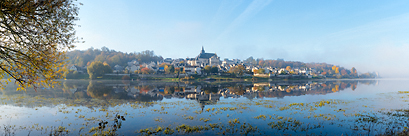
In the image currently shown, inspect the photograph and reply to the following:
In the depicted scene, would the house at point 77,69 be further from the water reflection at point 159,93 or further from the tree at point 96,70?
the water reflection at point 159,93

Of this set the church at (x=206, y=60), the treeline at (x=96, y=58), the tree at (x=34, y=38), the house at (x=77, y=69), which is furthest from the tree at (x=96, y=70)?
the tree at (x=34, y=38)

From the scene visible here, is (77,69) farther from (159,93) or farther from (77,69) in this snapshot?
(159,93)

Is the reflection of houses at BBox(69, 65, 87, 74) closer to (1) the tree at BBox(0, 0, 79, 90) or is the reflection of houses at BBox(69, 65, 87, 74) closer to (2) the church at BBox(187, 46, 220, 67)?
(2) the church at BBox(187, 46, 220, 67)

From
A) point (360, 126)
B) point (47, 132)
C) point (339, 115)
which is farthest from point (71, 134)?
point (339, 115)

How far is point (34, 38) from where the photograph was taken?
941 centimetres

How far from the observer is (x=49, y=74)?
9.00 metres

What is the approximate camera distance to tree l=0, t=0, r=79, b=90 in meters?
8.12

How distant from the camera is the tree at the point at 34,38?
812cm

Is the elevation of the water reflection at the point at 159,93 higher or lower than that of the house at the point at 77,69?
lower

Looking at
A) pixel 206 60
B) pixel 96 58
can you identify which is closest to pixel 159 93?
pixel 206 60

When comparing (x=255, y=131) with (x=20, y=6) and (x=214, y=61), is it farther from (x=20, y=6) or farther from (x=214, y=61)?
(x=214, y=61)

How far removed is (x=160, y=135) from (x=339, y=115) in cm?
1512

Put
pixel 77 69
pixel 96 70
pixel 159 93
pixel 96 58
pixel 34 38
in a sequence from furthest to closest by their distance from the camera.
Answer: pixel 96 58 → pixel 77 69 → pixel 96 70 → pixel 159 93 → pixel 34 38

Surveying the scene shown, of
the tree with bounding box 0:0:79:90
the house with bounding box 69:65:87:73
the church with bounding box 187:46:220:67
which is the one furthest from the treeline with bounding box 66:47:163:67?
the tree with bounding box 0:0:79:90
